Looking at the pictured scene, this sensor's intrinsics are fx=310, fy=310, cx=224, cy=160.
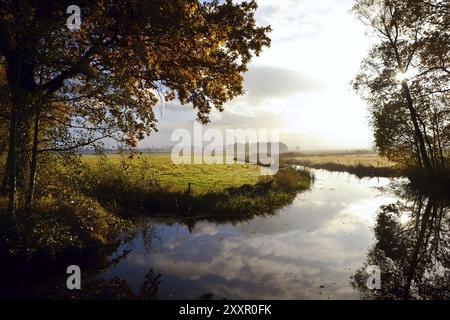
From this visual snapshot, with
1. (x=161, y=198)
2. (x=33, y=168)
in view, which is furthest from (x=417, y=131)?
(x=33, y=168)

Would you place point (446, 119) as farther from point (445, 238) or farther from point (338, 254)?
point (338, 254)

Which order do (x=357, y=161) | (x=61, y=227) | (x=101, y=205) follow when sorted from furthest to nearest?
(x=357, y=161) < (x=101, y=205) < (x=61, y=227)

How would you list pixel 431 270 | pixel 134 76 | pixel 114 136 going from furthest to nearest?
pixel 134 76 < pixel 114 136 < pixel 431 270

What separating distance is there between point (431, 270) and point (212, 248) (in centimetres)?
773

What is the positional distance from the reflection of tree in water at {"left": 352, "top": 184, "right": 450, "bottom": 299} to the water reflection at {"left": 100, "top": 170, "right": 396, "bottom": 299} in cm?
50

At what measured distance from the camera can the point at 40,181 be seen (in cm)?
1270

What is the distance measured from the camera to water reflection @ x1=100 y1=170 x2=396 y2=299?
8961 millimetres

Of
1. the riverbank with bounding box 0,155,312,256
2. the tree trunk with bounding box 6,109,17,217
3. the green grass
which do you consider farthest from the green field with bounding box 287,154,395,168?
the tree trunk with bounding box 6,109,17,217

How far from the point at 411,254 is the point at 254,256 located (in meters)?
5.60

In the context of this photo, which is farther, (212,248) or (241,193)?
(241,193)

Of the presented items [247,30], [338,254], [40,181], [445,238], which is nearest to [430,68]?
[445,238]

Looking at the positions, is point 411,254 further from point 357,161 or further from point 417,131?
point 357,161

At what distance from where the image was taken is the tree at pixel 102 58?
1113cm

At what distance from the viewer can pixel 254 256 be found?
39.1 feet
